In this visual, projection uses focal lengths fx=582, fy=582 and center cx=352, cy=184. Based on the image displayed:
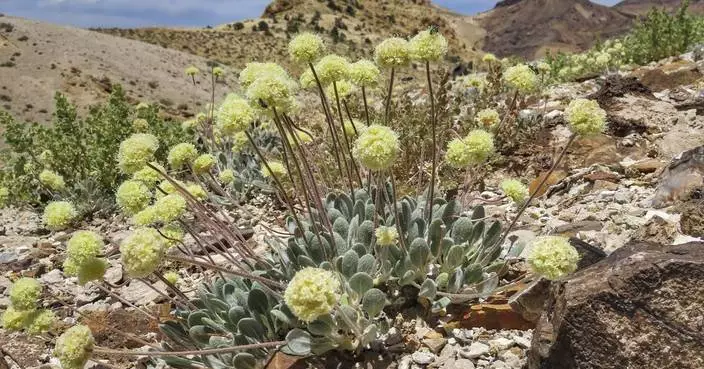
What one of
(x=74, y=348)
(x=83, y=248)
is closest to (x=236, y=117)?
(x=83, y=248)

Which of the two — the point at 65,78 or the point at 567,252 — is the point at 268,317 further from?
the point at 65,78

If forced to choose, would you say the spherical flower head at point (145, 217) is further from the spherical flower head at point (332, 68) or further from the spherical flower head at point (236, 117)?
the spherical flower head at point (332, 68)

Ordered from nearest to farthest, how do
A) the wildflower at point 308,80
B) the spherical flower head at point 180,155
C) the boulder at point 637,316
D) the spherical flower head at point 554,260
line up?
the boulder at point 637,316, the spherical flower head at point 554,260, the spherical flower head at point 180,155, the wildflower at point 308,80

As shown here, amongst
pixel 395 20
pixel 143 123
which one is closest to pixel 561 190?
pixel 143 123

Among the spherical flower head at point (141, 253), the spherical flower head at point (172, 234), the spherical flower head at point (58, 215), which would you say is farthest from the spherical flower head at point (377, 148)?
the spherical flower head at point (58, 215)

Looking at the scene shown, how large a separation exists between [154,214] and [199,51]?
175ft

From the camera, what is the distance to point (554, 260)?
2.55 metres

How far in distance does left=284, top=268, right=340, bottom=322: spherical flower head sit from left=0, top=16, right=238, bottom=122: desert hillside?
26.2m

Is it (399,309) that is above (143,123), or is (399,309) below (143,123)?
below

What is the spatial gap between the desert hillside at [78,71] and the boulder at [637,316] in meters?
26.5

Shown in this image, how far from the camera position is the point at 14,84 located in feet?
102

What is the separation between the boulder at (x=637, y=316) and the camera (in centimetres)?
231

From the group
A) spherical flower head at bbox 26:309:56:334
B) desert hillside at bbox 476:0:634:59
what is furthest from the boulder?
desert hillside at bbox 476:0:634:59

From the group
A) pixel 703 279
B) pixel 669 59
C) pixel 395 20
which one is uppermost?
pixel 395 20
